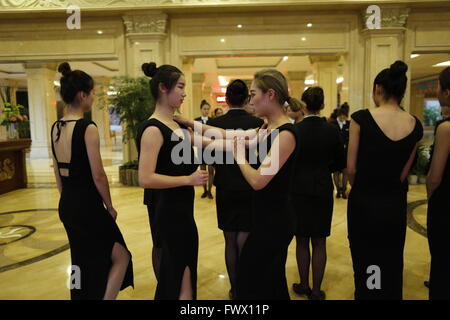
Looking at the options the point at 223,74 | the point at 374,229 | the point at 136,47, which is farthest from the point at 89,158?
the point at 223,74

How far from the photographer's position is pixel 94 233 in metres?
2.01

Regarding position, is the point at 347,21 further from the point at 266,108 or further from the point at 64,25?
the point at 266,108

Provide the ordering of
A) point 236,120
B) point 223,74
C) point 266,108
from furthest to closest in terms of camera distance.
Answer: point 223,74 → point 236,120 → point 266,108

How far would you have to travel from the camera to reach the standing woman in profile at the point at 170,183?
1.74 meters

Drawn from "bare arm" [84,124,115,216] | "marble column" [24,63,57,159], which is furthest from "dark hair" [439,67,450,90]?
"marble column" [24,63,57,159]

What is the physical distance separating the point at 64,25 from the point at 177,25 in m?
2.67

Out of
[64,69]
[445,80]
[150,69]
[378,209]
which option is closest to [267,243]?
[378,209]

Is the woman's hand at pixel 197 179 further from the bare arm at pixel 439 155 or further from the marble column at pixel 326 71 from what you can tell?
the marble column at pixel 326 71

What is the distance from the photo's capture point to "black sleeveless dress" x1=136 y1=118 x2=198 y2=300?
179 centimetres

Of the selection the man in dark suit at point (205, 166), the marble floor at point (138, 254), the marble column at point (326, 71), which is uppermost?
the marble column at point (326, 71)

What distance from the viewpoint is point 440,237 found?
2072mm

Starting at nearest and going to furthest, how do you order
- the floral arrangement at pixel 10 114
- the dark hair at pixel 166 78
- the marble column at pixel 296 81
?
the dark hair at pixel 166 78
the floral arrangement at pixel 10 114
the marble column at pixel 296 81

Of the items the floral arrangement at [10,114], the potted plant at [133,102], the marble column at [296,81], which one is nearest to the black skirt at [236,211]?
the potted plant at [133,102]

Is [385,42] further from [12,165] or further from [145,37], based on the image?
[12,165]
